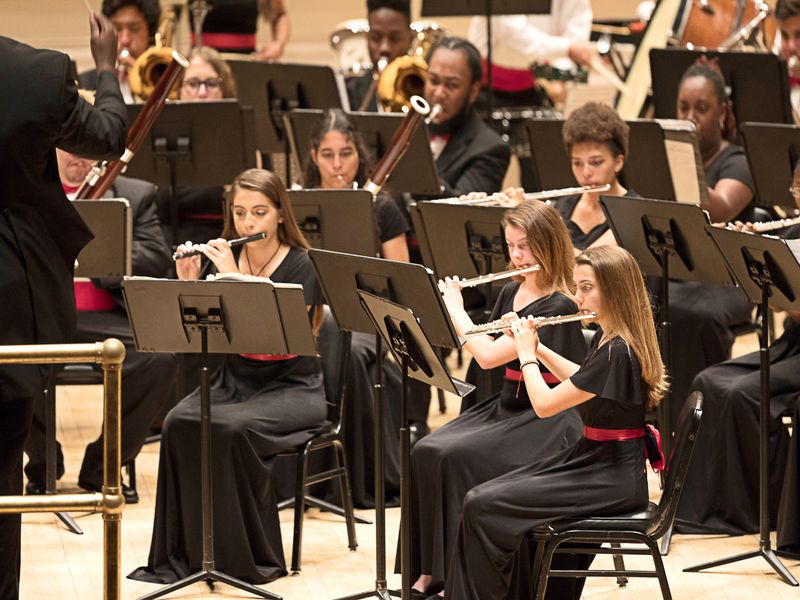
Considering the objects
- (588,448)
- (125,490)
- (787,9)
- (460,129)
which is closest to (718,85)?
(787,9)

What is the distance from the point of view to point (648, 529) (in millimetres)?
3465

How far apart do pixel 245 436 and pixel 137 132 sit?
3.98ft

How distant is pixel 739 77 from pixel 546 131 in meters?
0.99

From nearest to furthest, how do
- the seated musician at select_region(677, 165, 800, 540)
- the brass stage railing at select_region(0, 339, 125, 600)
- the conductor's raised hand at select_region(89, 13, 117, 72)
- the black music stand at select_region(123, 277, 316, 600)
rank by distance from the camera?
1. the brass stage railing at select_region(0, 339, 125, 600)
2. the conductor's raised hand at select_region(89, 13, 117, 72)
3. the black music stand at select_region(123, 277, 316, 600)
4. the seated musician at select_region(677, 165, 800, 540)

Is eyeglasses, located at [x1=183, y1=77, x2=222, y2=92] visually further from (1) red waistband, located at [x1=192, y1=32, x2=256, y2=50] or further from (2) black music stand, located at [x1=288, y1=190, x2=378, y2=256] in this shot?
(1) red waistband, located at [x1=192, y1=32, x2=256, y2=50]

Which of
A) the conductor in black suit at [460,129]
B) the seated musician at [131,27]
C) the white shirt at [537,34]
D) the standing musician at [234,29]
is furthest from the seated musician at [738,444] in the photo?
the standing musician at [234,29]

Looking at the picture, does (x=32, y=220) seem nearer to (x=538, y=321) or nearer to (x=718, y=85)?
(x=538, y=321)

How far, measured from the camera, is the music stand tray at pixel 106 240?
181 inches

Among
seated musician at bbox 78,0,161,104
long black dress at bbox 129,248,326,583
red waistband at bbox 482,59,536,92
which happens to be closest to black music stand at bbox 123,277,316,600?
long black dress at bbox 129,248,326,583

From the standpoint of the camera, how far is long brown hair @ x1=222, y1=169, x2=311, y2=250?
14.5ft

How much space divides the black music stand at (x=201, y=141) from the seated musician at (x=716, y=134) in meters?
1.67

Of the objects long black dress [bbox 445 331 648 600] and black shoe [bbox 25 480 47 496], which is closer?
long black dress [bbox 445 331 648 600]

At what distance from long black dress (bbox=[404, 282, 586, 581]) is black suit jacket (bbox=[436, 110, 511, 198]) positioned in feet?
5.85

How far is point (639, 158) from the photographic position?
5.17 metres
